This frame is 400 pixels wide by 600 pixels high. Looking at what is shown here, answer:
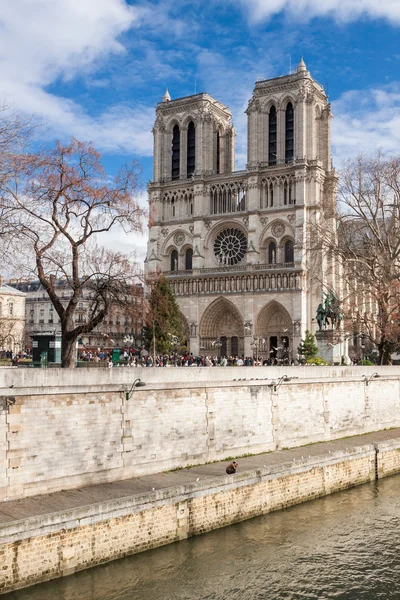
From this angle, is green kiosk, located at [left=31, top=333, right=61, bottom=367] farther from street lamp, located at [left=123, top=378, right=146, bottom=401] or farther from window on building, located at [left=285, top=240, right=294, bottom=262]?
window on building, located at [left=285, top=240, right=294, bottom=262]

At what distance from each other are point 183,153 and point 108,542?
56.9 m

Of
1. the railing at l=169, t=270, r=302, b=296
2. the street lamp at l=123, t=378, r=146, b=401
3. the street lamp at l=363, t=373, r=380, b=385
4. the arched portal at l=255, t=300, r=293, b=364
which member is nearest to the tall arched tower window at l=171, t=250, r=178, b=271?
the railing at l=169, t=270, r=302, b=296

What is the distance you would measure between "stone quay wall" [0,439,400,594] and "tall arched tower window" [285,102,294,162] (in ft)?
146

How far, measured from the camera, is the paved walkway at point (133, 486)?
1493cm

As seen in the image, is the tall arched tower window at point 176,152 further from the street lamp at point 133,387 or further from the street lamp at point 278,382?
the street lamp at point 133,387

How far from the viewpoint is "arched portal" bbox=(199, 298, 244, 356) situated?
2482 inches

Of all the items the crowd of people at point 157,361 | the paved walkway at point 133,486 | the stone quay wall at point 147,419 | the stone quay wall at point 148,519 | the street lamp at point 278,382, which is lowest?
the stone quay wall at point 148,519

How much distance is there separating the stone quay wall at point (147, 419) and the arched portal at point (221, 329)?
3443 cm

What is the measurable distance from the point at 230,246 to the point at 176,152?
39.8 ft

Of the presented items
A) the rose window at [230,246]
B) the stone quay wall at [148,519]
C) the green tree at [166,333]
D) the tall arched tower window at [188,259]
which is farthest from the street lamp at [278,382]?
the tall arched tower window at [188,259]

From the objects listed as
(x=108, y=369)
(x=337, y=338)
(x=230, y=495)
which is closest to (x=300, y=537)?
(x=230, y=495)

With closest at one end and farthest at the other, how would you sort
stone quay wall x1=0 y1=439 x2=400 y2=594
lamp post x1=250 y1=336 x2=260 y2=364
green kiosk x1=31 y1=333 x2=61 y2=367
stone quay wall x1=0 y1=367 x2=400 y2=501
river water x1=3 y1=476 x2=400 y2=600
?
1. stone quay wall x1=0 y1=439 x2=400 y2=594
2. river water x1=3 y1=476 x2=400 y2=600
3. stone quay wall x1=0 y1=367 x2=400 y2=501
4. green kiosk x1=31 y1=333 x2=61 y2=367
5. lamp post x1=250 y1=336 x2=260 y2=364

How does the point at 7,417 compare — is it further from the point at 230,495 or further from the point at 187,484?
the point at 230,495

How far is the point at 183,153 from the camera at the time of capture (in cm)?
6800
